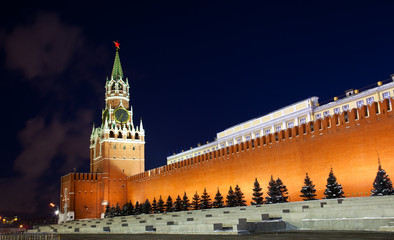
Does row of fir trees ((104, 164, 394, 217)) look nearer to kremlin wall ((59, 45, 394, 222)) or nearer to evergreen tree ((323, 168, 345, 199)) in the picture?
evergreen tree ((323, 168, 345, 199))

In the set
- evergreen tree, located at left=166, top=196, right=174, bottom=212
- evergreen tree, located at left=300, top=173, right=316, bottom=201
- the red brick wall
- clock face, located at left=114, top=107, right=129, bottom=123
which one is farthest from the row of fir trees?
clock face, located at left=114, top=107, right=129, bottom=123

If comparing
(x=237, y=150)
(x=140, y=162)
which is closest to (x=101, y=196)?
(x=140, y=162)

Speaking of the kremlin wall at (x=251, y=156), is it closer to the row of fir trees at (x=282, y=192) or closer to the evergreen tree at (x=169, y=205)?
the row of fir trees at (x=282, y=192)

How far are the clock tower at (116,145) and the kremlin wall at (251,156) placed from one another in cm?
10

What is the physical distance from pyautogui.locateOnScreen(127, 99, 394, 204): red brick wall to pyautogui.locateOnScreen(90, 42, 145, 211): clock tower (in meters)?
14.7

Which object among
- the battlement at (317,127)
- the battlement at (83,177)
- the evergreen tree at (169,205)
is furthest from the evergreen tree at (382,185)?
the battlement at (83,177)

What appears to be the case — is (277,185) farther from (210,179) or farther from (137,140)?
(137,140)

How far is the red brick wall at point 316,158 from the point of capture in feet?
52.5

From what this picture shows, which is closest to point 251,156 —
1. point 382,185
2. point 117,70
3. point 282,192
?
point 282,192

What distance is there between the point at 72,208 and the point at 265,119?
20.1m

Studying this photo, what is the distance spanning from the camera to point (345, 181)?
666 inches

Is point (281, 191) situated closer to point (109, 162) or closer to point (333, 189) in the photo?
point (333, 189)

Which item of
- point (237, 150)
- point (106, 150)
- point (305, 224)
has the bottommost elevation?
point (305, 224)

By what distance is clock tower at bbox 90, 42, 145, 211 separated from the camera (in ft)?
134
